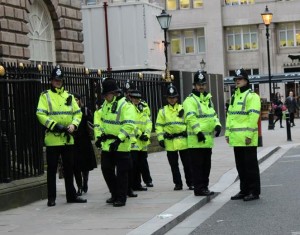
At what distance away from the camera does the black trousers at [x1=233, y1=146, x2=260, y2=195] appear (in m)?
11.3

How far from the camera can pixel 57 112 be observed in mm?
11141

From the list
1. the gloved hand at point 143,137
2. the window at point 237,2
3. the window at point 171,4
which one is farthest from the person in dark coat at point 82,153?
the window at point 171,4

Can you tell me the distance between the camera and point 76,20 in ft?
79.0

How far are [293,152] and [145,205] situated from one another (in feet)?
36.2

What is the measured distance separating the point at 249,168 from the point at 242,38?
57697mm

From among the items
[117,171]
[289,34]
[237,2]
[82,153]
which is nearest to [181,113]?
[82,153]

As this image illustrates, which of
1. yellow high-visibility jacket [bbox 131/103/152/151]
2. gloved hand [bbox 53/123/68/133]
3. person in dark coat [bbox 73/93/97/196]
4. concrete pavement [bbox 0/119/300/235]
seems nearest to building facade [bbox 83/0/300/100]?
yellow high-visibility jacket [bbox 131/103/152/151]

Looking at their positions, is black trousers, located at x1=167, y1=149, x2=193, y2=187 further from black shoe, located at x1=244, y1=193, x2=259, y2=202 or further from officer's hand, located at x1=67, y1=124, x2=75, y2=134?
officer's hand, located at x1=67, y1=124, x2=75, y2=134

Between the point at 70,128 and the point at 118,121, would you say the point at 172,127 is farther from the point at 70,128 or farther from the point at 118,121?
the point at 70,128

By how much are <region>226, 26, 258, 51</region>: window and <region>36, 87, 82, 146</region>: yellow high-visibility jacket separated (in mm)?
57503

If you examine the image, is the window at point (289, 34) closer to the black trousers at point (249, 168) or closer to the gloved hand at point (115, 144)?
the black trousers at point (249, 168)

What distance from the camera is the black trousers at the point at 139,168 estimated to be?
42.7ft

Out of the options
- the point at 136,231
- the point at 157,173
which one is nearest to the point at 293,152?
the point at 157,173

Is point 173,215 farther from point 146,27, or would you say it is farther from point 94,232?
point 146,27
